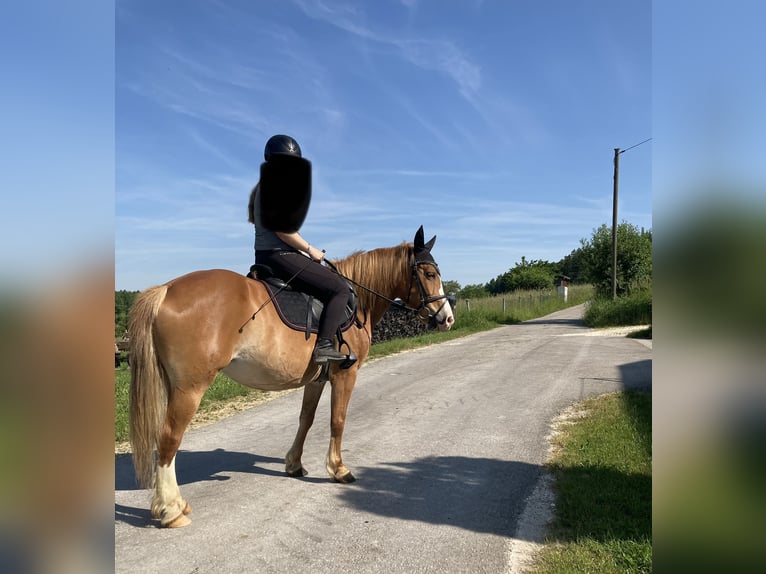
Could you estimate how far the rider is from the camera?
4.14 m

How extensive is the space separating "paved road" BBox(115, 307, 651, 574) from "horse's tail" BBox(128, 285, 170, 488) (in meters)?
0.57

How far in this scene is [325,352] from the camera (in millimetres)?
4176

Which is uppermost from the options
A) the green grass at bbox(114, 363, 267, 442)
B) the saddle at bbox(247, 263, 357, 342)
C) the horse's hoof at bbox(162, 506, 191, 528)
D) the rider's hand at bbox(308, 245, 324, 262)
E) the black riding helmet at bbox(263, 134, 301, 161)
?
the black riding helmet at bbox(263, 134, 301, 161)

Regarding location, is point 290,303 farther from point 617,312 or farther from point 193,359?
point 617,312

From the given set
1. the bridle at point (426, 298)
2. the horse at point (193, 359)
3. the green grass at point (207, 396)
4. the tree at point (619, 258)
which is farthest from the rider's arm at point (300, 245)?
the tree at point (619, 258)

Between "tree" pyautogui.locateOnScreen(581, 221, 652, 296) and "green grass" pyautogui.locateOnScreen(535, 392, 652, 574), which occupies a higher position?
"tree" pyautogui.locateOnScreen(581, 221, 652, 296)

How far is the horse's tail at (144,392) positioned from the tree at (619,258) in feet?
75.6

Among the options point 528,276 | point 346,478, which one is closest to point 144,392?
point 346,478

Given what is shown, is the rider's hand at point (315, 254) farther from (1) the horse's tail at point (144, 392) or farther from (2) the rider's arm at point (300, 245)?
(1) the horse's tail at point (144, 392)

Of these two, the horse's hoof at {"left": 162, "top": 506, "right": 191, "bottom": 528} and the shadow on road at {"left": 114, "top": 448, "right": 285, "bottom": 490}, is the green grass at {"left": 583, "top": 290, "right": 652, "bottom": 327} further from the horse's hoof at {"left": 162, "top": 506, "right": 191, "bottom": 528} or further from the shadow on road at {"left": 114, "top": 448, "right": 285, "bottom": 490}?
the horse's hoof at {"left": 162, "top": 506, "right": 191, "bottom": 528}

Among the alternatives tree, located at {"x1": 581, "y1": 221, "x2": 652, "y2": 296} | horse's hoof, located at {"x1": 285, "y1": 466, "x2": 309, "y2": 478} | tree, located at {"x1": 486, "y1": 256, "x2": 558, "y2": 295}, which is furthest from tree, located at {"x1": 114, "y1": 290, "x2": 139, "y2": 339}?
tree, located at {"x1": 486, "y1": 256, "x2": 558, "y2": 295}
